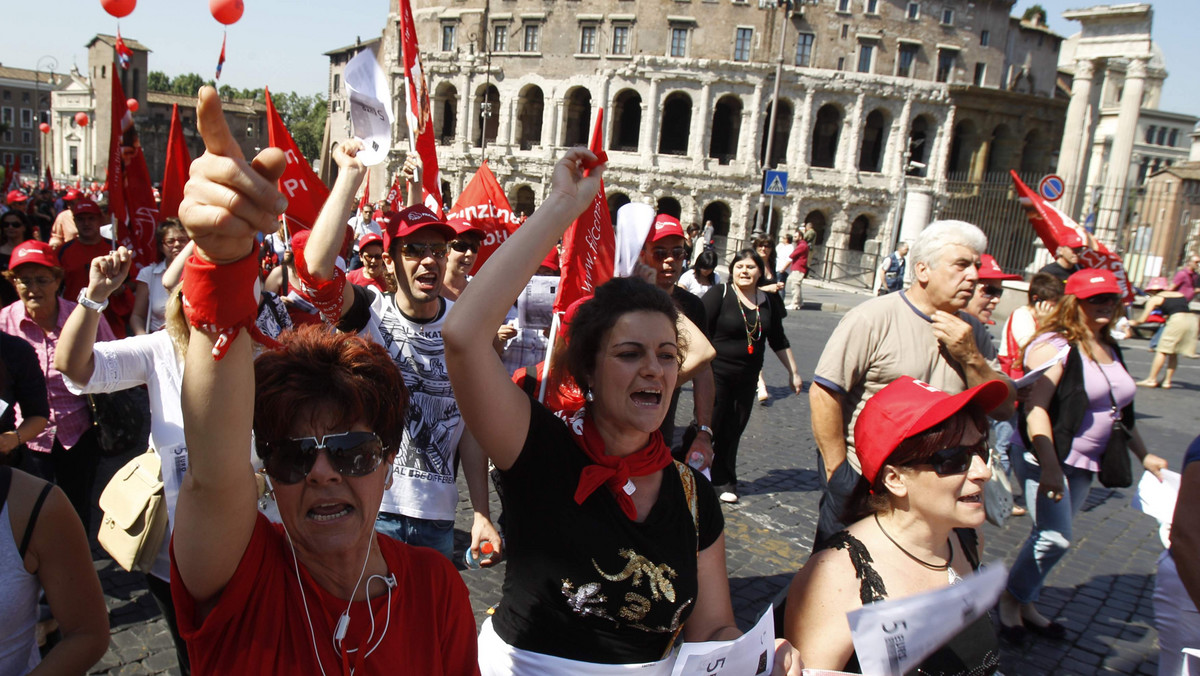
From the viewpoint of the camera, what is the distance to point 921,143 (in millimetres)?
37188

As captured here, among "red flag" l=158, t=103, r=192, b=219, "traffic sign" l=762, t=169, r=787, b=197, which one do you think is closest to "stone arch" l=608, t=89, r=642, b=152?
"traffic sign" l=762, t=169, r=787, b=197

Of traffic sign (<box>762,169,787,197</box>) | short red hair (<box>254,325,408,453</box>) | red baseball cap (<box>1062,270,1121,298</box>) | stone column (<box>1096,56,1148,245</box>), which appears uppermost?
stone column (<box>1096,56,1148,245</box>)

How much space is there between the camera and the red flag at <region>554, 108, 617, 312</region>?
3.77m

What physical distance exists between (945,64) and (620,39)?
1601cm

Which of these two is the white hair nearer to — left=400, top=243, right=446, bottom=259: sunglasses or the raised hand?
left=400, top=243, right=446, bottom=259: sunglasses

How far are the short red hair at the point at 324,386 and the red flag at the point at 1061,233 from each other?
21.4 ft

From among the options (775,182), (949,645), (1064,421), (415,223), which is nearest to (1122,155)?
(775,182)

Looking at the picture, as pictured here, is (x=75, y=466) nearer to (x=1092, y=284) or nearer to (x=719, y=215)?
(x=1092, y=284)

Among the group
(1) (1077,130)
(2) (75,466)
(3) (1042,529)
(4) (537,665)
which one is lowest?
(2) (75,466)

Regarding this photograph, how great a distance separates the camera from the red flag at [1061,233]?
6.61m

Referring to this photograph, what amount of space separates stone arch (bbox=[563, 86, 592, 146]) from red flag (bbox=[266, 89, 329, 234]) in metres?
35.1

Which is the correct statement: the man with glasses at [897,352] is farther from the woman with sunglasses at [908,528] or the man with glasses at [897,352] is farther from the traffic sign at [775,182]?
the traffic sign at [775,182]

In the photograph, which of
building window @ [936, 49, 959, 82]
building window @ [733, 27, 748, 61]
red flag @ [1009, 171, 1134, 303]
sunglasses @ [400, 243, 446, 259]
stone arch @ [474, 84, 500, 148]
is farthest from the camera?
stone arch @ [474, 84, 500, 148]

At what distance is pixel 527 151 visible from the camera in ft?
128
